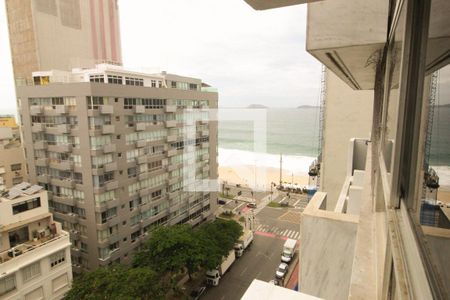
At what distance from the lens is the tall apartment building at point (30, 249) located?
9547 millimetres

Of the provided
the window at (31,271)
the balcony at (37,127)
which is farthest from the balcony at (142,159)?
the window at (31,271)

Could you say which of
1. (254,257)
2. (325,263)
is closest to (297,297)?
(325,263)

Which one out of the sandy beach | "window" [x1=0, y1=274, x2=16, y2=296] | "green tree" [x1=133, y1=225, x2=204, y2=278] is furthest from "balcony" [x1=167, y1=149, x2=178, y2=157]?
the sandy beach

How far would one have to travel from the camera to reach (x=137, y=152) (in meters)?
15.2

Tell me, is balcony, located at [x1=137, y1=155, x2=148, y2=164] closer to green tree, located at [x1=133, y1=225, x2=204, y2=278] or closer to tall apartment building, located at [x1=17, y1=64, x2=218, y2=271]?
tall apartment building, located at [x1=17, y1=64, x2=218, y2=271]

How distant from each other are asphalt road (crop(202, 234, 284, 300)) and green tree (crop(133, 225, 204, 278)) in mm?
2241

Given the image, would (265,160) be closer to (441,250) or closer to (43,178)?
(43,178)

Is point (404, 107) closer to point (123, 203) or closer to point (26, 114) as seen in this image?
point (123, 203)

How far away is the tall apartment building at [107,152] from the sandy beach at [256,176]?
53.2ft

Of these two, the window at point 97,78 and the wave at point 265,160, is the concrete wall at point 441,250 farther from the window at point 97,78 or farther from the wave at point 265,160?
the wave at point 265,160

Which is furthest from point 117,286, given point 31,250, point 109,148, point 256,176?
point 256,176

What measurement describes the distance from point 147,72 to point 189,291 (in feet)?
41.9

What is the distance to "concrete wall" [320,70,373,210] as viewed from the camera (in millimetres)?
11125

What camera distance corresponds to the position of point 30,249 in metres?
9.98
